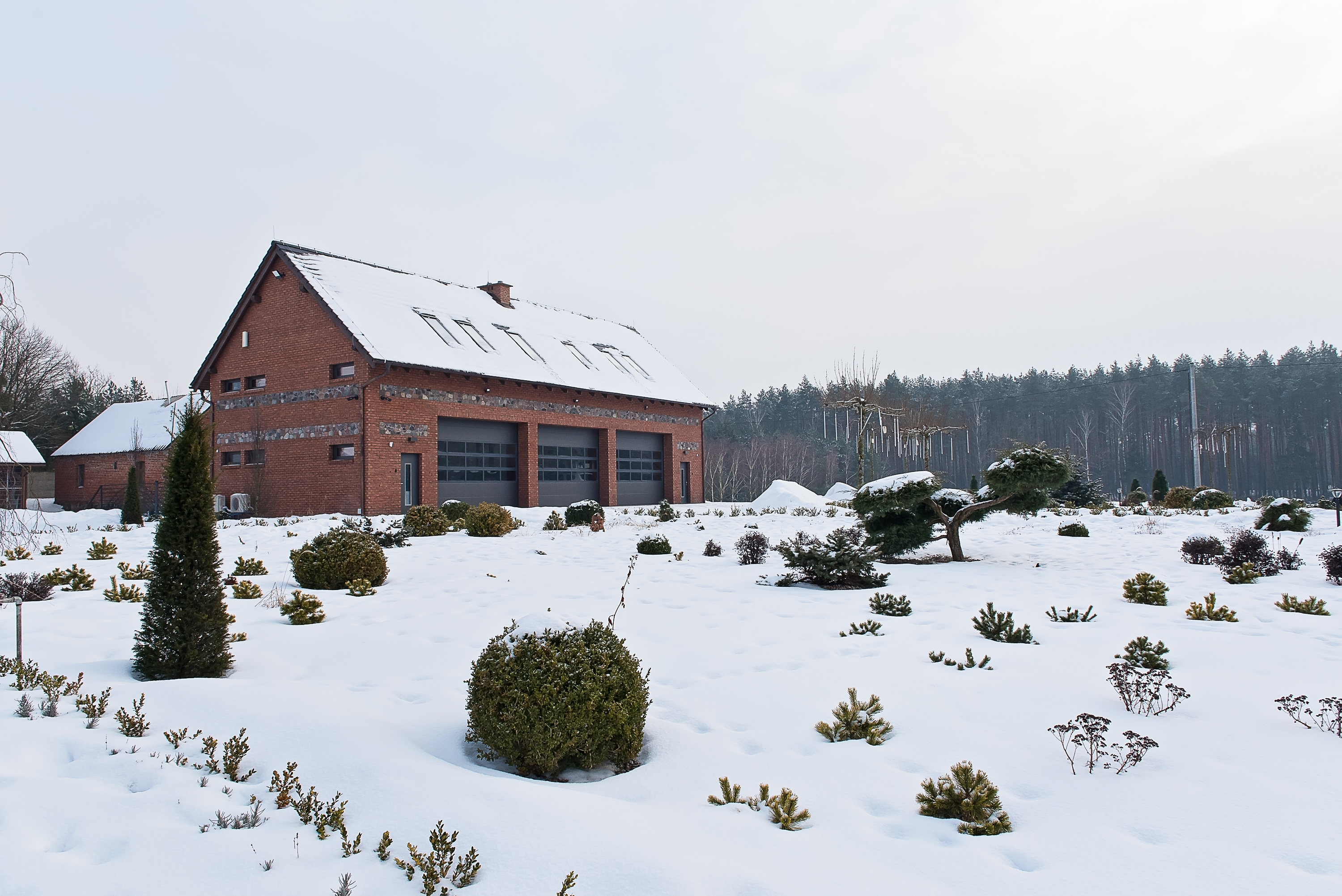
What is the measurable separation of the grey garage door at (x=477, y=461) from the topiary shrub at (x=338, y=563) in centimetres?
1258

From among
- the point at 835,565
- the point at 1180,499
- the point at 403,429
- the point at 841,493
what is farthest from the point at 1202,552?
the point at 841,493

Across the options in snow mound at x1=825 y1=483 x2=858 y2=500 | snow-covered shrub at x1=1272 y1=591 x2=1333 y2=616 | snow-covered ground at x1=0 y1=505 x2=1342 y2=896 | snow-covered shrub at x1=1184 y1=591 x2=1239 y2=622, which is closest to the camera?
snow-covered ground at x1=0 y1=505 x2=1342 y2=896

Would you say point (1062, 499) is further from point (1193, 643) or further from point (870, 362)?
point (1193, 643)

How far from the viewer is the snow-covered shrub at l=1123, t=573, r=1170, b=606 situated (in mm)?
7969

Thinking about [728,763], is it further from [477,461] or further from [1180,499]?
[1180,499]

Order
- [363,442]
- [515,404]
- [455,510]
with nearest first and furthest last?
[455,510]
[363,442]
[515,404]

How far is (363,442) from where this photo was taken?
2047 centimetres

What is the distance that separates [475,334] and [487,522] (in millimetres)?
11264

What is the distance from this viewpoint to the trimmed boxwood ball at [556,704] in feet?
13.4

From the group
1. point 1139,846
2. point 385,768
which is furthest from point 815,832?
point 385,768

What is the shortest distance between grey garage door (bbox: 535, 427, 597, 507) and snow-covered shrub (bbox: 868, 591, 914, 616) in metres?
18.0

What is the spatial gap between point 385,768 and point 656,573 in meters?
6.90

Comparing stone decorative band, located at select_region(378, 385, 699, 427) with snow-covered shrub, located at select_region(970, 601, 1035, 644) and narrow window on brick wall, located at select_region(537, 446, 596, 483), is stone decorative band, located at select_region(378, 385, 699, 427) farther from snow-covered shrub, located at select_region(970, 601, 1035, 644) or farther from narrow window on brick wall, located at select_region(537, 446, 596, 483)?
snow-covered shrub, located at select_region(970, 601, 1035, 644)

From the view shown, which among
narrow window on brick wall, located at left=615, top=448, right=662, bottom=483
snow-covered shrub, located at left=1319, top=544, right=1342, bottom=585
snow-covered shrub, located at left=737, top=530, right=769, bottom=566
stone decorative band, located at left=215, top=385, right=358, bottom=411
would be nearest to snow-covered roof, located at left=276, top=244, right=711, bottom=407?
stone decorative band, located at left=215, top=385, right=358, bottom=411
